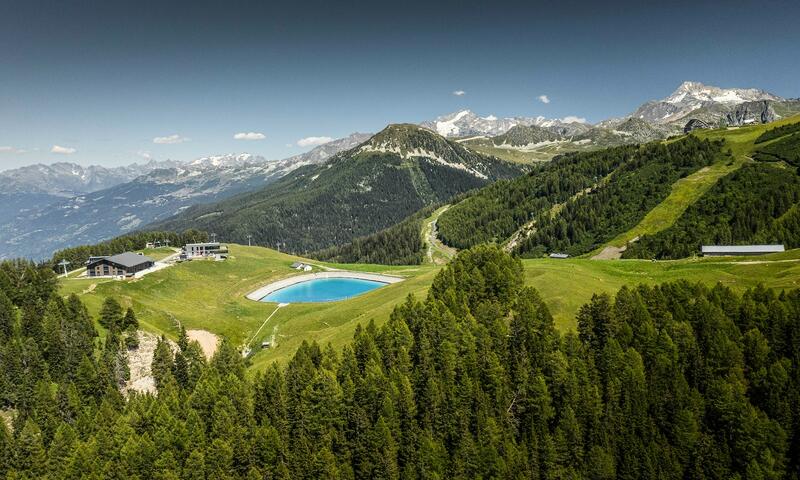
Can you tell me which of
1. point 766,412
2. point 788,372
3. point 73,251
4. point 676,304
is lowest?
point 766,412

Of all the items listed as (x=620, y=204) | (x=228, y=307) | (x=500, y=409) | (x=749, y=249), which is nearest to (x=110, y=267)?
(x=228, y=307)

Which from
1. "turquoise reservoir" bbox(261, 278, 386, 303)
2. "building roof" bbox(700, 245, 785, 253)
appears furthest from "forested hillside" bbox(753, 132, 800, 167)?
"turquoise reservoir" bbox(261, 278, 386, 303)

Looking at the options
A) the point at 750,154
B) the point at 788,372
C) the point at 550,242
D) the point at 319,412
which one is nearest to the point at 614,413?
the point at 788,372

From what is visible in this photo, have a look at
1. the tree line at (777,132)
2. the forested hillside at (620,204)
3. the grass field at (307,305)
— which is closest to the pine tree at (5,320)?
the grass field at (307,305)

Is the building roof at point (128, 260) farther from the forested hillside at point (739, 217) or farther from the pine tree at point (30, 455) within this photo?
the forested hillside at point (739, 217)

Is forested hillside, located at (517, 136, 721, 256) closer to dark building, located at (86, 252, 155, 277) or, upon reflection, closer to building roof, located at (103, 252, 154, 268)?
building roof, located at (103, 252, 154, 268)

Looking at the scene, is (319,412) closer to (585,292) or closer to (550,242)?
(585,292)

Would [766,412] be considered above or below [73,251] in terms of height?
below
